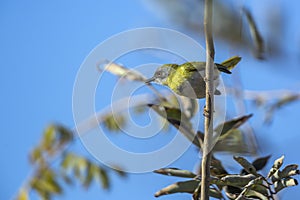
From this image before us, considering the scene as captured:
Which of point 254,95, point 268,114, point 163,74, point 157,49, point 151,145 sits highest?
point 254,95

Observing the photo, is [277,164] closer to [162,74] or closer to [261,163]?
[261,163]

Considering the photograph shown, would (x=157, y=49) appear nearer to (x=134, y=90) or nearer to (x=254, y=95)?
(x=134, y=90)

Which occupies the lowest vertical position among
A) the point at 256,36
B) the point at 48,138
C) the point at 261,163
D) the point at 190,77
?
the point at 261,163

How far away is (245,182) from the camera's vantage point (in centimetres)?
97

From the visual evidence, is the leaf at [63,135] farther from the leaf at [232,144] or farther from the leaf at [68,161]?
the leaf at [232,144]

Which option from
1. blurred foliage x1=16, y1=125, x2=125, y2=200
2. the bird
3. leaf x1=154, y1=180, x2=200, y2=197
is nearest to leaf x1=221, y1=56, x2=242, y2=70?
the bird

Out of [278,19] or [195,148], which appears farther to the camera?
[278,19]

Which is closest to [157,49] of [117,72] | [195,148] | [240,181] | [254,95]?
[117,72]

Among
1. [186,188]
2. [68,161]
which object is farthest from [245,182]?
[68,161]

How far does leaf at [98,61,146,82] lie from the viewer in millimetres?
1385

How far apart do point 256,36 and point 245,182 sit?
465 mm

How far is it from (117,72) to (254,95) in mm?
863

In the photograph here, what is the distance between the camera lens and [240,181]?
97 cm

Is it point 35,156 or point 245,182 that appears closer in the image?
point 245,182
